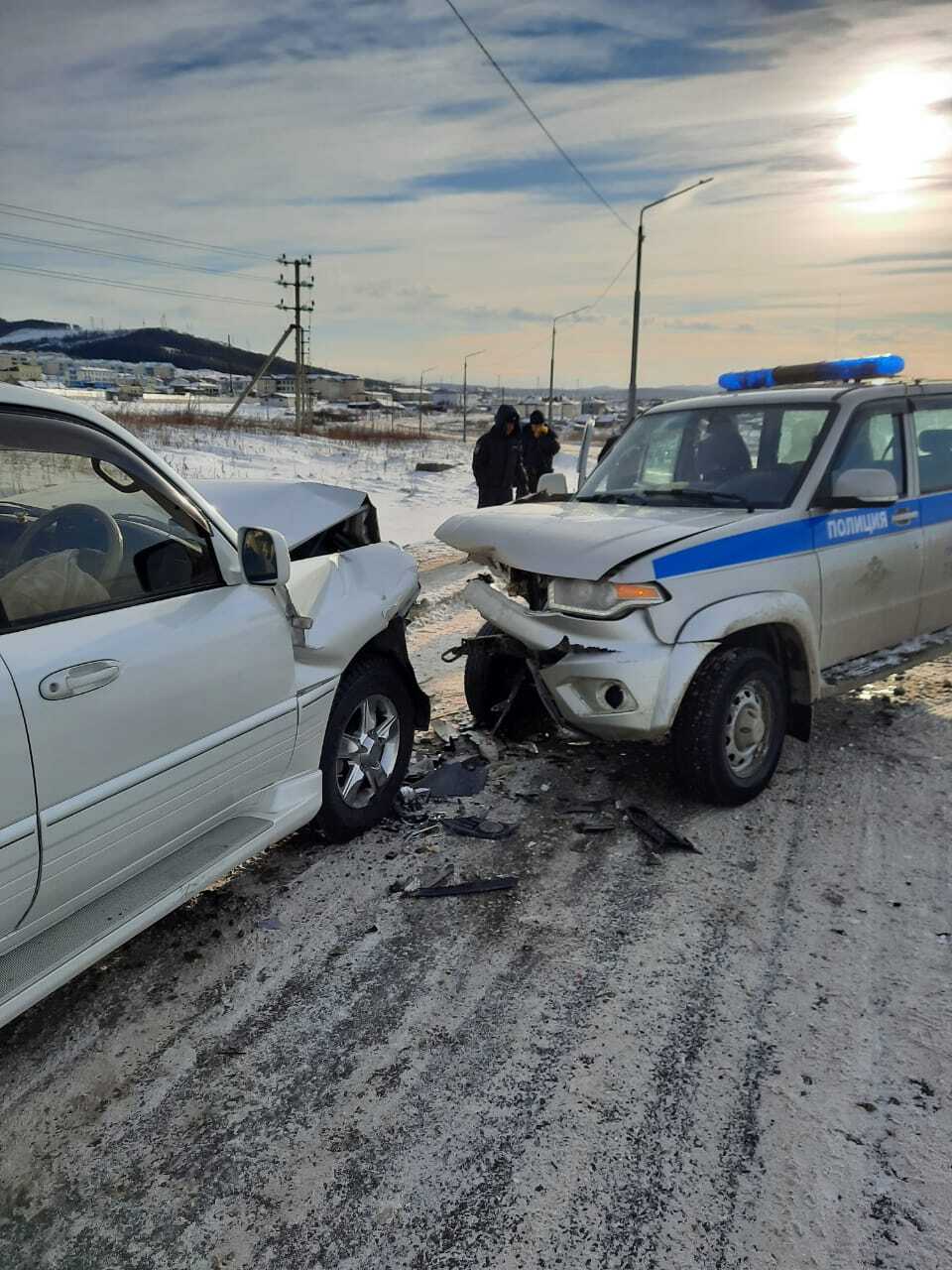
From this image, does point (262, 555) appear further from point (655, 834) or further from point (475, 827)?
point (655, 834)

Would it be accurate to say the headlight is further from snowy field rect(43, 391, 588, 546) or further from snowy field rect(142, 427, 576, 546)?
snowy field rect(142, 427, 576, 546)

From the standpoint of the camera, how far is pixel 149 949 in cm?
329

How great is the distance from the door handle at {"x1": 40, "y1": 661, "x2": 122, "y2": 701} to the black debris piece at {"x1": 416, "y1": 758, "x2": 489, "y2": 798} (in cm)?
233

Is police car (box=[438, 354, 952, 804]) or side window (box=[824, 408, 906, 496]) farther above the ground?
side window (box=[824, 408, 906, 496])

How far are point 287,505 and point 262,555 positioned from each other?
1.43 metres

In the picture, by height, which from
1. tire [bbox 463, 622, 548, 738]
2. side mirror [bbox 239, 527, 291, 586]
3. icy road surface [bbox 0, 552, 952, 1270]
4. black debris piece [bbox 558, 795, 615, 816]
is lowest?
icy road surface [bbox 0, 552, 952, 1270]

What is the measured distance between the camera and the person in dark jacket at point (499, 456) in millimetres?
11367

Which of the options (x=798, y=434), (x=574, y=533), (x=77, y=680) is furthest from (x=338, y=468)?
(x=77, y=680)

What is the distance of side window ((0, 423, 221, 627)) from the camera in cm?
247

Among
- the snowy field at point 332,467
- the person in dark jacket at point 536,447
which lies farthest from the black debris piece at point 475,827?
the person in dark jacket at point 536,447

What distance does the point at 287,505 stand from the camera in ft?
14.9

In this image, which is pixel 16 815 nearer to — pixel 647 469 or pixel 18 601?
pixel 18 601

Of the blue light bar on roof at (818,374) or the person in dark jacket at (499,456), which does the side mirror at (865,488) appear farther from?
the person in dark jacket at (499,456)

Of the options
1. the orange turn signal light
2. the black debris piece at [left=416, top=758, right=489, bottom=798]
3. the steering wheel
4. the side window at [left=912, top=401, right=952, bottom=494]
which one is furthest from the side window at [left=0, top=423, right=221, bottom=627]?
the side window at [left=912, top=401, right=952, bottom=494]
